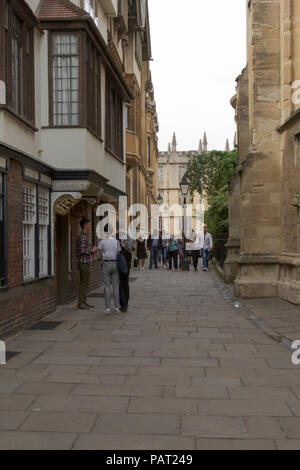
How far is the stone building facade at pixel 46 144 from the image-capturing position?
10398mm

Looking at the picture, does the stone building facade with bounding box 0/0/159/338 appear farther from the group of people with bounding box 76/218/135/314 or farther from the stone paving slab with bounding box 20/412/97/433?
the stone paving slab with bounding box 20/412/97/433

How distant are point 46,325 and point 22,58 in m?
4.88

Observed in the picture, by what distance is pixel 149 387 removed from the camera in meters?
6.79

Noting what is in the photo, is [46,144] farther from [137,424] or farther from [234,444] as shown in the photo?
[234,444]

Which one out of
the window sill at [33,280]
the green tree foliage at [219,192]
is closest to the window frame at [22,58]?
the window sill at [33,280]

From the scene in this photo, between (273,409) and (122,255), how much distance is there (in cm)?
771

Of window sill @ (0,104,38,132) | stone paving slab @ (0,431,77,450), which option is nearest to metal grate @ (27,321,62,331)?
window sill @ (0,104,38,132)

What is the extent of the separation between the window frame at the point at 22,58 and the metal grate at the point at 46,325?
364 cm

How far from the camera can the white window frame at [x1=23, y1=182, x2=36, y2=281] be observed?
11367 millimetres

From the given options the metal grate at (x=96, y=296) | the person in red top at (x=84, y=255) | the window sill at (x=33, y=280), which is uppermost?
the person in red top at (x=84, y=255)

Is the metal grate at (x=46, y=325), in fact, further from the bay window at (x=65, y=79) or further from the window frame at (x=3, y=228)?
the bay window at (x=65, y=79)

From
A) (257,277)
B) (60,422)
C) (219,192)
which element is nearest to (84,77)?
(257,277)

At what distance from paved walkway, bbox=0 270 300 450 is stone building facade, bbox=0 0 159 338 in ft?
4.22
